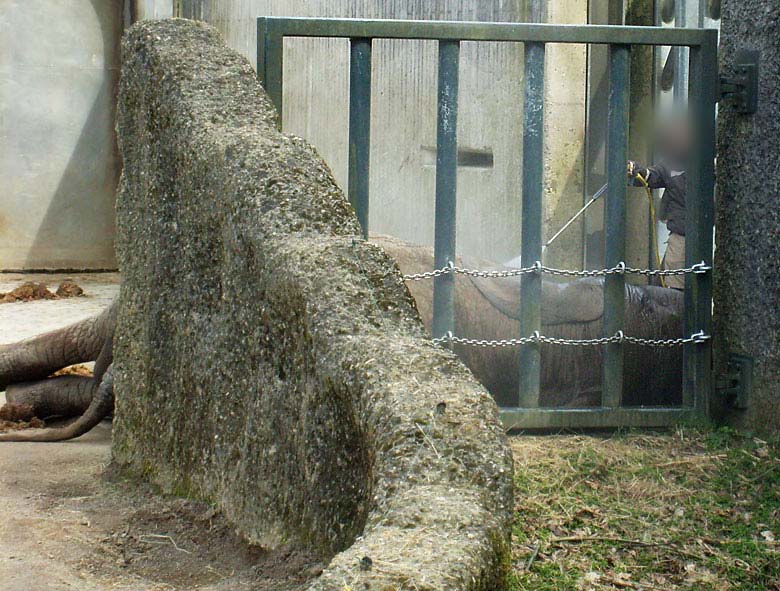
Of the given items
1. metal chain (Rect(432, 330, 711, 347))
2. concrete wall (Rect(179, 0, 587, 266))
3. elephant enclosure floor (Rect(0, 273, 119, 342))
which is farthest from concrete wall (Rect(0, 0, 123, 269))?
metal chain (Rect(432, 330, 711, 347))

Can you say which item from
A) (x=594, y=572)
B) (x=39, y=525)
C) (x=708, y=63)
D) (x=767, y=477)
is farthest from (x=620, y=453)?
(x=39, y=525)

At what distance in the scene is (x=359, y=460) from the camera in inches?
101

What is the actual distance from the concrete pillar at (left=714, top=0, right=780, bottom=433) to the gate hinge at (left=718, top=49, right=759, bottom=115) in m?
0.03

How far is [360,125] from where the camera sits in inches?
171

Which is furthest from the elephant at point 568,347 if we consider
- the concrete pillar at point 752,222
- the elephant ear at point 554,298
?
the concrete pillar at point 752,222

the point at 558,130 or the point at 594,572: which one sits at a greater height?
the point at 558,130

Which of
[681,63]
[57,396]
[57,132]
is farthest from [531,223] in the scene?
[57,132]

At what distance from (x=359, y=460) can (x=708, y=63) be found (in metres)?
2.59

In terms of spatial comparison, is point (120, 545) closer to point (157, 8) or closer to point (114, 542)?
point (114, 542)

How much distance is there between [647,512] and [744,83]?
1660 mm

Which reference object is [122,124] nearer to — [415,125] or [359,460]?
[359,460]

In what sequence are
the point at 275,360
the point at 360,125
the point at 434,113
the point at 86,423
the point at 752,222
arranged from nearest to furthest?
the point at 275,360, the point at 752,222, the point at 360,125, the point at 86,423, the point at 434,113

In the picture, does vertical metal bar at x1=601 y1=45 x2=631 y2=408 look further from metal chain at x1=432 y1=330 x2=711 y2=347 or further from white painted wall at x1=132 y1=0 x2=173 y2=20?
white painted wall at x1=132 y1=0 x2=173 y2=20

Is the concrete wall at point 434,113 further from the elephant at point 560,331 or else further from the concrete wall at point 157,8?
the elephant at point 560,331
